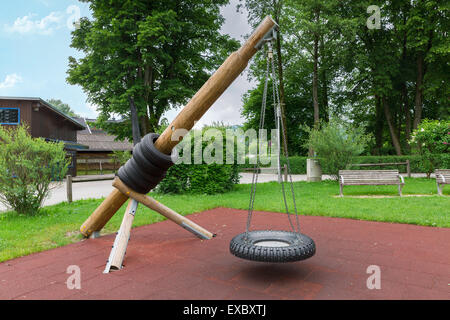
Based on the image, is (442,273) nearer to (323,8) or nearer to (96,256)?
(96,256)

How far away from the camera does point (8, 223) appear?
21.2 ft

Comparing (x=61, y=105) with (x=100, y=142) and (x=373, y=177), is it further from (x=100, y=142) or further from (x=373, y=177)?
(x=373, y=177)

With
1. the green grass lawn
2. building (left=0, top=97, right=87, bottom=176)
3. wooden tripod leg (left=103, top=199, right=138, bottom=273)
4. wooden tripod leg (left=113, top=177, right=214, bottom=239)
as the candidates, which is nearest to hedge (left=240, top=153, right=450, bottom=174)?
the green grass lawn

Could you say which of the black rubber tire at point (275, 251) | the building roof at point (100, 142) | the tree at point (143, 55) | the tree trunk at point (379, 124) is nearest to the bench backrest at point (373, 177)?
the black rubber tire at point (275, 251)

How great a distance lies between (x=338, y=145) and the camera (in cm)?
1336

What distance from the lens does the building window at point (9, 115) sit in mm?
19891

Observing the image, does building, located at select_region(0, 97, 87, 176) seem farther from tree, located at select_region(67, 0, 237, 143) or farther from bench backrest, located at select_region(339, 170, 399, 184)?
bench backrest, located at select_region(339, 170, 399, 184)

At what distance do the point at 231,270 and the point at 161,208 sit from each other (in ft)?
5.65

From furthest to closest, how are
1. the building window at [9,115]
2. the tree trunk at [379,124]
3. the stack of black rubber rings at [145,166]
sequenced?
the tree trunk at [379,124]
the building window at [9,115]
the stack of black rubber rings at [145,166]

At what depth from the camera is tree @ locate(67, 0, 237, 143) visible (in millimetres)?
19047

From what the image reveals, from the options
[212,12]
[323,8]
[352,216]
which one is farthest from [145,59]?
[352,216]

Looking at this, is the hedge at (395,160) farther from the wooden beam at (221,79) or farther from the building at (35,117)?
the building at (35,117)

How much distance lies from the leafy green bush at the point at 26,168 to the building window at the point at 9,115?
51.4 ft

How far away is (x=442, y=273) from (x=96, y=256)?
4.38 m
